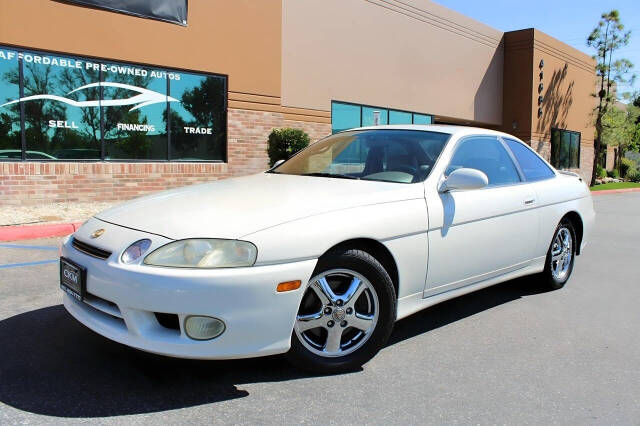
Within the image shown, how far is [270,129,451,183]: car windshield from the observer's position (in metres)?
3.94

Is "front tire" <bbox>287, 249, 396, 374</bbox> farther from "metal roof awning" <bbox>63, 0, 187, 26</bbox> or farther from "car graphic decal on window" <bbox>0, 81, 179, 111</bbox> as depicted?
"metal roof awning" <bbox>63, 0, 187, 26</bbox>

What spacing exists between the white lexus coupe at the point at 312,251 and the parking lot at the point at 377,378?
0.90ft

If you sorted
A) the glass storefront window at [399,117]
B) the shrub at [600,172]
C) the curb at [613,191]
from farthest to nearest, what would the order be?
the shrub at [600,172] < the curb at [613,191] < the glass storefront window at [399,117]

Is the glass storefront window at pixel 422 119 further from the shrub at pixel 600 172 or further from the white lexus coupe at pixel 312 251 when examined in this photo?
the shrub at pixel 600 172

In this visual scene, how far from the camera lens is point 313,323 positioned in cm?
304

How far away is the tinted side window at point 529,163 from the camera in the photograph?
4.82 metres

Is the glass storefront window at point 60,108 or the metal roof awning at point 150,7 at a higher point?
the metal roof awning at point 150,7

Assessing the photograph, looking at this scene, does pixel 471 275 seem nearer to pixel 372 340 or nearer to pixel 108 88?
pixel 372 340

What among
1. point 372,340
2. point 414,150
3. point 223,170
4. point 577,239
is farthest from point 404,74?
point 372,340

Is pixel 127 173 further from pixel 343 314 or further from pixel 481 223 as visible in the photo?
pixel 343 314

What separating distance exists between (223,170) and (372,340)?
9797mm

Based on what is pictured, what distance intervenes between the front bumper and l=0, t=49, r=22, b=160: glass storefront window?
806 centimetres

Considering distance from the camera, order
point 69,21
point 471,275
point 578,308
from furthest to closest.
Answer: point 69,21
point 578,308
point 471,275

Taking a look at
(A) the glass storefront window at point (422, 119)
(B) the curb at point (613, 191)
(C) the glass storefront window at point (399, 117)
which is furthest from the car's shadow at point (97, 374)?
(B) the curb at point (613, 191)
